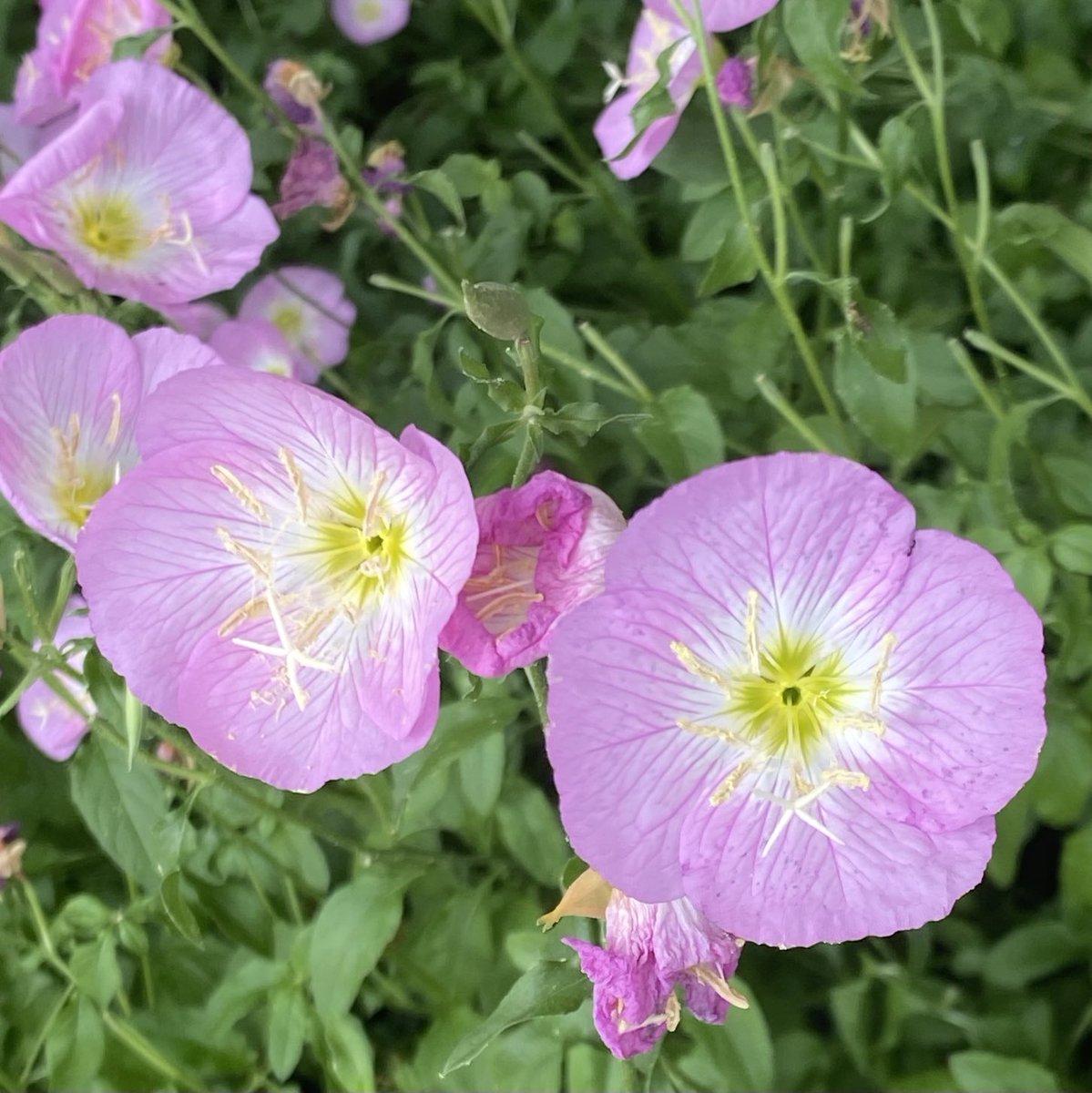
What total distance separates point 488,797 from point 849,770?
0.28m

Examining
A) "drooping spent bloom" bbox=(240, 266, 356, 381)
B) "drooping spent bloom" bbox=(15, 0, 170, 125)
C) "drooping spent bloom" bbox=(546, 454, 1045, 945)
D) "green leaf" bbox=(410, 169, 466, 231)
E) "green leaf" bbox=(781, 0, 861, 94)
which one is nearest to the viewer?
"drooping spent bloom" bbox=(546, 454, 1045, 945)

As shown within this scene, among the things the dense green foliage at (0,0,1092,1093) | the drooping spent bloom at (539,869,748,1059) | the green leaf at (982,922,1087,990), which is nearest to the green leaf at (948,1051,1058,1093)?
the dense green foliage at (0,0,1092,1093)

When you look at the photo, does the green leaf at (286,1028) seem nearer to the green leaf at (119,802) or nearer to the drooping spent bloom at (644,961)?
the green leaf at (119,802)

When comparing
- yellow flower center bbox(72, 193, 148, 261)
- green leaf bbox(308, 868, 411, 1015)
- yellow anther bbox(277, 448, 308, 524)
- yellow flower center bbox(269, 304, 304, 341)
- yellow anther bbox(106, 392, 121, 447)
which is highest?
yellow flower center bbox(72, 193, 148, 261)

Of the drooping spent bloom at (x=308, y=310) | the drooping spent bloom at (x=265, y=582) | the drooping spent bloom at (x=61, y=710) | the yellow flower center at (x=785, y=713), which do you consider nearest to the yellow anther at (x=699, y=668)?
the yellow flower center at (x=785, y=713)

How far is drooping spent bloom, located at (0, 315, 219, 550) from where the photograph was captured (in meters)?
0.60

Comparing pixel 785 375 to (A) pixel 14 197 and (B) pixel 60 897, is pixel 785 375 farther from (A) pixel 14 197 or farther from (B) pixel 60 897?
(B) pixel 60 897

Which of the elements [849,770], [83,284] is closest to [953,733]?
[849,770]

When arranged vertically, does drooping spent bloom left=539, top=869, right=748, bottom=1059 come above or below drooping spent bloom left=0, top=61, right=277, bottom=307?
below

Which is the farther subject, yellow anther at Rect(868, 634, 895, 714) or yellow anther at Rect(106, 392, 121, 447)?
yellow anther at Rect(106, 392, 121, 447)

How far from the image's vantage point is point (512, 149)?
1018mm

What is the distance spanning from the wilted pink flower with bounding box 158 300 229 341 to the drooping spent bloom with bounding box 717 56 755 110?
386mm

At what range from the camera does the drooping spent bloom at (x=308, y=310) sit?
37.3 inches

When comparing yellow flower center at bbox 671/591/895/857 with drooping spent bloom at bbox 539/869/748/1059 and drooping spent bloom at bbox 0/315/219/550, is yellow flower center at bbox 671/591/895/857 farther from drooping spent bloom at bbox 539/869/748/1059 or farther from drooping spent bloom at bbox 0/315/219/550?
drooping spent bloom at bbox 0/315/219/550
